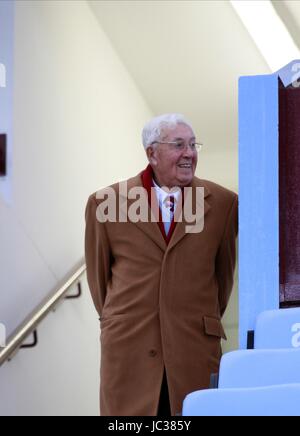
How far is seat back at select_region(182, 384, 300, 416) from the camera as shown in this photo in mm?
2260

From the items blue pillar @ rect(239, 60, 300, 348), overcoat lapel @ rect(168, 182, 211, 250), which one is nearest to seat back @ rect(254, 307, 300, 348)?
blue pillar @ rect(239, 60, 300, 348)

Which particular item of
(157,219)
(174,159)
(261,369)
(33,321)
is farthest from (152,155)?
(261,369)

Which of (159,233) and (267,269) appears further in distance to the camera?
(159,233)

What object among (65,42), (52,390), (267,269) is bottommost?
(52,390)

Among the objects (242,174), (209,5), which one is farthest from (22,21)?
(242,174)

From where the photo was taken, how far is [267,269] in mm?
3555

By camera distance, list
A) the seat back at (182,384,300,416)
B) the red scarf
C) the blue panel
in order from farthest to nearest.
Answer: the red scarf → the blue panel → the seat back at (182,384,300,416)

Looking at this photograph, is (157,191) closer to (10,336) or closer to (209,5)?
(10,336)

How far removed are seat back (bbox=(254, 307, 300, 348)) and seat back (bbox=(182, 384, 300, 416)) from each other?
0.84 meters

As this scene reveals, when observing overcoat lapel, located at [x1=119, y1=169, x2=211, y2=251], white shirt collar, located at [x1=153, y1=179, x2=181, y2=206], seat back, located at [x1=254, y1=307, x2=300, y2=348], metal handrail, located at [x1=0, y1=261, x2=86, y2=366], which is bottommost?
metal handrail, located at [x1=0, y1=261, x2=86, y2=366]

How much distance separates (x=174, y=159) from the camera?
13.4 feet

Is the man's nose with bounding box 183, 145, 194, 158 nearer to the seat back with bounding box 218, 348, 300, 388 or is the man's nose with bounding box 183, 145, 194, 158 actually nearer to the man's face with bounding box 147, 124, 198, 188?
the man's face with bounding box 147, 124, 198, 188

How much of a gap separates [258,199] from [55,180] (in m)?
2.07

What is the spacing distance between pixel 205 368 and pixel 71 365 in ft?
5.81
